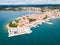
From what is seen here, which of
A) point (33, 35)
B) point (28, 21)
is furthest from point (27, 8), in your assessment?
point (33, 35)

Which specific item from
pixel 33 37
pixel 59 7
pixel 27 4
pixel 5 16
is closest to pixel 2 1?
pixel 5 16

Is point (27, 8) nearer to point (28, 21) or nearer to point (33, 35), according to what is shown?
point (28, 21)

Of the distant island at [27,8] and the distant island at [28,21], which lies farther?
the distant island at [27,8]

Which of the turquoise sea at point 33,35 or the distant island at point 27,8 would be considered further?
the distant island at point 27,8

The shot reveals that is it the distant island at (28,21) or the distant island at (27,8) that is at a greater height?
the distant island at (27,8)

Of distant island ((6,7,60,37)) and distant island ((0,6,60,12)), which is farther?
distant island ((0,6,60,12))
